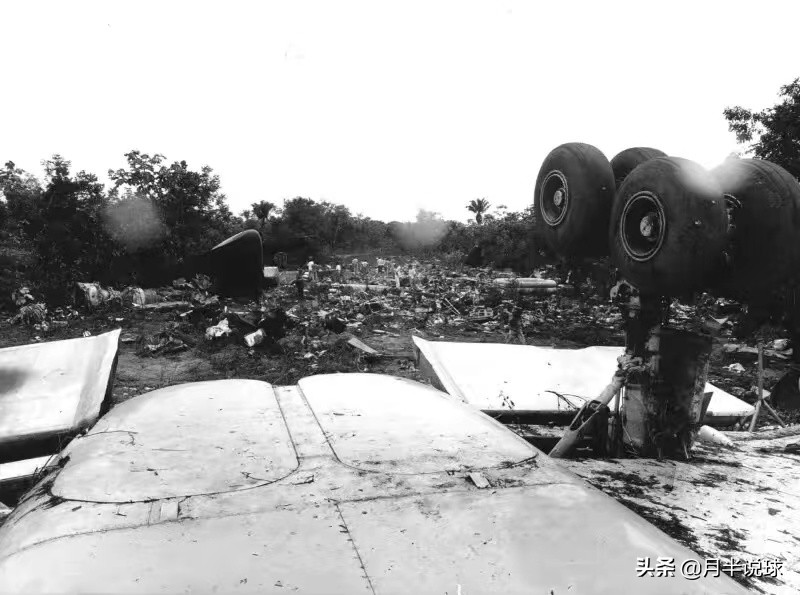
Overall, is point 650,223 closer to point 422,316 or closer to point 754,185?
point 754,185

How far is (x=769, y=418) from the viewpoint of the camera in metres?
5.47

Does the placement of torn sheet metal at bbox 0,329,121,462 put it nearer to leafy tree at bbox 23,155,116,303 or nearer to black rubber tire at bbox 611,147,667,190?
black rubber tire at bbox 611,147,667,190

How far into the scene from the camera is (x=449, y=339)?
9.32m

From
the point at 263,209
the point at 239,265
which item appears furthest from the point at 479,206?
the point at 239,265

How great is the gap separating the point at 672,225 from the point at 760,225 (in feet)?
1.71

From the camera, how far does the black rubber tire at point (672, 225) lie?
2.39 meters

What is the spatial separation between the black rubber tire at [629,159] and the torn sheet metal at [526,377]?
1.50 meters

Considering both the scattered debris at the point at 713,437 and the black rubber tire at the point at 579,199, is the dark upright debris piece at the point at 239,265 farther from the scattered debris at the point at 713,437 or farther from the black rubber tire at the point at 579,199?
the scattered debris at the point at 713,437

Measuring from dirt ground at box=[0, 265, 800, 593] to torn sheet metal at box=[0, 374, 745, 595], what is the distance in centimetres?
64

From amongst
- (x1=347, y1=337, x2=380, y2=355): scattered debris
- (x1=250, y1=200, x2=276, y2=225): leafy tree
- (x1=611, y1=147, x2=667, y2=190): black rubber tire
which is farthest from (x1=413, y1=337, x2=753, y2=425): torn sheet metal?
(x1=250, y1=200, x2=276, y2=225): leafy tree

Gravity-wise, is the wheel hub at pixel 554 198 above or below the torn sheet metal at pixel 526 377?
above

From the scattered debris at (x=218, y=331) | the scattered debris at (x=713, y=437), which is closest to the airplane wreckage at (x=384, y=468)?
the scattered debris at (x=713, y=437)

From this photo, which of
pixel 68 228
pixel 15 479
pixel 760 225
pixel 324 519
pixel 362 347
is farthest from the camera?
pixel 68 228

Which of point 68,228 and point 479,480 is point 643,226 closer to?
point 479,480
